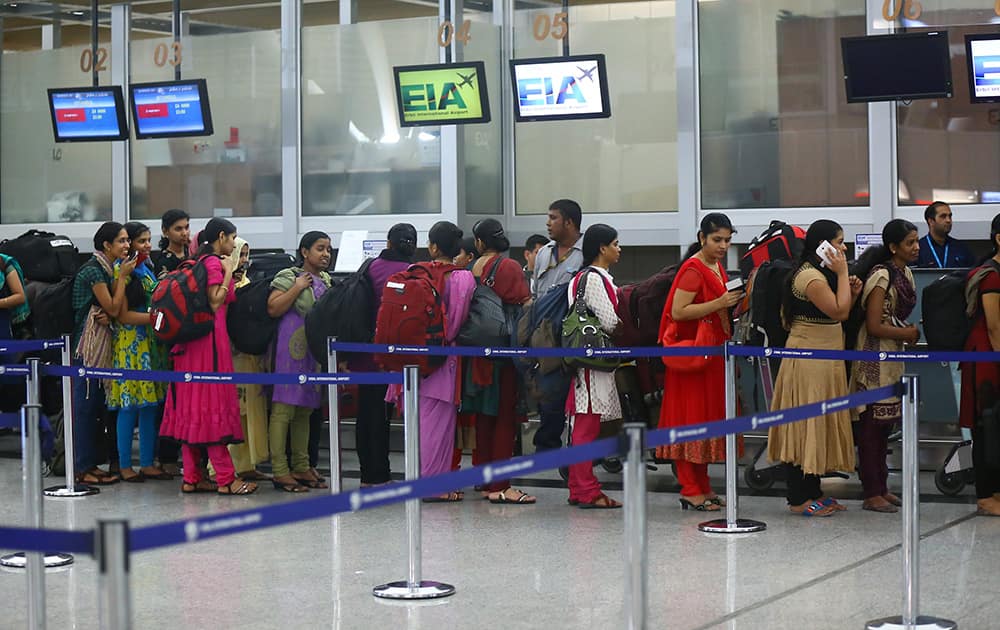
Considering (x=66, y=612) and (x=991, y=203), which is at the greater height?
(x=991, y=203)

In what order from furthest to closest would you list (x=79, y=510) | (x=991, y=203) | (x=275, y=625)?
(x=991, y=203), (x=79, y=510), (x=275, y=625)

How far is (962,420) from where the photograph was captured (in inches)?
306

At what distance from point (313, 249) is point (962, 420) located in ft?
12.7

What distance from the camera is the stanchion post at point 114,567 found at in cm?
304

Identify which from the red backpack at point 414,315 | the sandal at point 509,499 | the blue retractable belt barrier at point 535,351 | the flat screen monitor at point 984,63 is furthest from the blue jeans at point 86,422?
the flat screen monitor at point 984,63

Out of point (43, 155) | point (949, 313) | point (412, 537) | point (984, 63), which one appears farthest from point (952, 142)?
point (43, 155)

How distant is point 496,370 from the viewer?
837cm

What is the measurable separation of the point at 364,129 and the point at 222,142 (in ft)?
5.68

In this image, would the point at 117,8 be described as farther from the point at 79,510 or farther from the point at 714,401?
the point at 714,401

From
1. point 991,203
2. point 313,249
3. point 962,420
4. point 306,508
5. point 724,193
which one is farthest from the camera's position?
point 724,193

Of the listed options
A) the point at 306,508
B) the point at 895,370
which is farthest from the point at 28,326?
the point at 306,508

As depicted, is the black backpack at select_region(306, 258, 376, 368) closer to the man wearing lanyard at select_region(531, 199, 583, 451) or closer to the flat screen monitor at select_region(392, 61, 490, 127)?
the man wearing lanyard at select_region(531, 199, 583, 451)

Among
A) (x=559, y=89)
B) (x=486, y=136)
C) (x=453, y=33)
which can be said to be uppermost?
(x=453, y=33)

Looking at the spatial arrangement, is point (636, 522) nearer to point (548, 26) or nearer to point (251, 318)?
point (251, 318)
